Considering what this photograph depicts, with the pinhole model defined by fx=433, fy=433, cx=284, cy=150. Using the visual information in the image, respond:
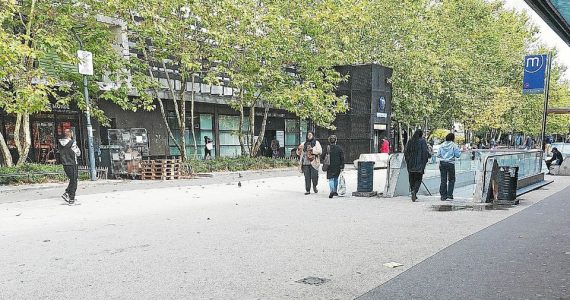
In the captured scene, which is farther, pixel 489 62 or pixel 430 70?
pixel 489 62

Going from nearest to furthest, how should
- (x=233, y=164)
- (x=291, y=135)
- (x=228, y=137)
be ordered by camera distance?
(x=233, y=164) → (x=228, y=137) → (x=291, y=135)

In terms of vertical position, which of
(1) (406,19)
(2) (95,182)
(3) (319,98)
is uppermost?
(1) (406,19)

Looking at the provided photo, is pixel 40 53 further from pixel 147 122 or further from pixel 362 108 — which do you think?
pixel 362 108

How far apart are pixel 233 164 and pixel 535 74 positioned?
1350cm

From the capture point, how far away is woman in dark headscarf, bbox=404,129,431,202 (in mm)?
10523

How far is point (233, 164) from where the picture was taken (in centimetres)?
2023

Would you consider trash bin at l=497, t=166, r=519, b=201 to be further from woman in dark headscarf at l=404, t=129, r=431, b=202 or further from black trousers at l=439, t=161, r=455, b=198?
woman in dark headscarf at l=404, t=129, r=431, b=202

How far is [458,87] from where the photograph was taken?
3038 cm

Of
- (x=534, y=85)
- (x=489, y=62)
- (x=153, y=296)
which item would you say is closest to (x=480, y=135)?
(x=489, y=62)

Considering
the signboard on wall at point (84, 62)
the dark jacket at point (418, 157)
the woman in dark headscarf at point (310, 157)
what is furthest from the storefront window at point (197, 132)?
the dark jacket at point (418, 157)

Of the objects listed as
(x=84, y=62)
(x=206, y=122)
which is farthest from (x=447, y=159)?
(x=206, y=122)

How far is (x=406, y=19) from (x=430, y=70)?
11.2 ft

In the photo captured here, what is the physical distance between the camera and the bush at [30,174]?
533 inches

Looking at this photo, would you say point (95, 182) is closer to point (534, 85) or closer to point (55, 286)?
point (55, 286)
